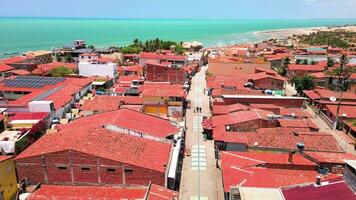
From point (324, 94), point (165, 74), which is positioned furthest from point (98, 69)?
point (324, 94)

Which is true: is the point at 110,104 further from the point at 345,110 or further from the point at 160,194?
the point at 345,110

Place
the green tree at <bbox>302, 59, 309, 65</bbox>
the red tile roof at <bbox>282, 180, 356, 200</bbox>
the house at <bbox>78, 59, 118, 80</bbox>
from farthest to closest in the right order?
the green tree at <bbox>302, 59, 309, 65</bbox> < the house at <bbox>78, 59, 118, 80</bbox> < the red tile roof at <bbox>282, 180, 356, 200</bbox>

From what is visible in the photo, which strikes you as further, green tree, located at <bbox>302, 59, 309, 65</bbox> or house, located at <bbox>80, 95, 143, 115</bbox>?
green tree, located at <bbox>302, 59, 309, 65</bbox>

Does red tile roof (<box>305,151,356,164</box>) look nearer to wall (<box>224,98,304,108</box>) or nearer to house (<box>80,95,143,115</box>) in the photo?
wall (<box>224,98,304,108</box>)

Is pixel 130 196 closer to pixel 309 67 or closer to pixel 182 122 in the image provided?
pixel 182 122

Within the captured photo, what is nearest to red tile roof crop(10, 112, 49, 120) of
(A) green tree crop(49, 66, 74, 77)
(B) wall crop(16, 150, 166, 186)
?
(B) wall crop(16, 150, 166, 186)

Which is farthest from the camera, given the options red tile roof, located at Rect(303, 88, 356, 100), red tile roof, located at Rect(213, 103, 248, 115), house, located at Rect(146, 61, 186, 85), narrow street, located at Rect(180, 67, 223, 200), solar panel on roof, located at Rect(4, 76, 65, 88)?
house, located at Rect(146, 61, 186, 85)

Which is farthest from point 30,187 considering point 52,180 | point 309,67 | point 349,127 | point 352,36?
point 352,36

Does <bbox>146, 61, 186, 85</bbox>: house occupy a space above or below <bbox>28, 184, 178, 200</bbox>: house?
above

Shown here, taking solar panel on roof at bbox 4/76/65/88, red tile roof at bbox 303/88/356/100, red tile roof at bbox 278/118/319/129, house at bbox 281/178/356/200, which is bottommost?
red tile roof at bbox 303/88/356/100
